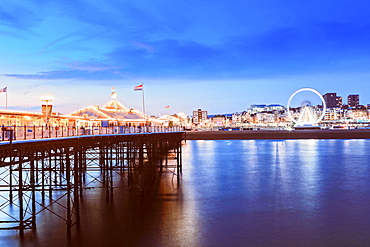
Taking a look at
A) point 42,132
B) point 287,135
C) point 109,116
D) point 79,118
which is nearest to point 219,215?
point 42,132

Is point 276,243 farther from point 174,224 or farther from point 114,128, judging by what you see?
point 114,128

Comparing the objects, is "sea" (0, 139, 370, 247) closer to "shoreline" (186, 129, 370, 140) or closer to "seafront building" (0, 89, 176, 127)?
"seafront building" (0, 89, 176, 127)

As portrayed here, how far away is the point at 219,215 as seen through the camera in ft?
81.0

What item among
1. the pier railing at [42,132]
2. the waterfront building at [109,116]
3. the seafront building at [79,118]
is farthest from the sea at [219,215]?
the waterfront building at [109,116]

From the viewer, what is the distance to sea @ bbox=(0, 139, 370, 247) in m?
19.4

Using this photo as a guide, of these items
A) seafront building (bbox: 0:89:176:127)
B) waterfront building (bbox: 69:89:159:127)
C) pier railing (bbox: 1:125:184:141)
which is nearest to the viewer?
pier railing (bbox: 1:125:184:141)

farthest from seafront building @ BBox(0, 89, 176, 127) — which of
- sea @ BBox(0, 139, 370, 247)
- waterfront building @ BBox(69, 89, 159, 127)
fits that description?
sea @ BBox(0, 139, 370, 247)

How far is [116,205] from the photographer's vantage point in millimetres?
26172

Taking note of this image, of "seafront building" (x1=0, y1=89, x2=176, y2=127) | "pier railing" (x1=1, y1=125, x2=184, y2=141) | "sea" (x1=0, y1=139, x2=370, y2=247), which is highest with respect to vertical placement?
"seafront building" (x1=0, y1=89, x2=176, y2=127)

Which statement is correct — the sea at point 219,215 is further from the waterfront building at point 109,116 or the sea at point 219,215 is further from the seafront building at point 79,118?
the waterfront building at point 109,116

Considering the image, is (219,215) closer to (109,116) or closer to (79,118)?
(79,118)

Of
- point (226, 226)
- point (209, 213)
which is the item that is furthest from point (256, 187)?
point (226, 226)

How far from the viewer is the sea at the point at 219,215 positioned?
63.8 ft

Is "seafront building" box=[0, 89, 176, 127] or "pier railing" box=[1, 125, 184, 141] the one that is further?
"seafront building" box=[0, 89, 176, 127]
